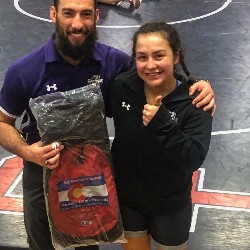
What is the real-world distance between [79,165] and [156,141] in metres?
0.42

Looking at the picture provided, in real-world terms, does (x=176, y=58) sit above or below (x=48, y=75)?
above

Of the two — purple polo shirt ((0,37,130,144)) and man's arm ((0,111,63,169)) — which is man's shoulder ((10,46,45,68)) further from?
man's arm ((0,111,63,169))

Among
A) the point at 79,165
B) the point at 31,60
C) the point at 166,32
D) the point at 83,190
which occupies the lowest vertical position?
the point at 83,190

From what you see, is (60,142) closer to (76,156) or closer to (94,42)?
(76,156)

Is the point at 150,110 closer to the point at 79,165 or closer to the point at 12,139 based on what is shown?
the point at 79,165

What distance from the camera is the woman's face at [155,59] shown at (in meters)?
2.53

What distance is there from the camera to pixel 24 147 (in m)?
2.77

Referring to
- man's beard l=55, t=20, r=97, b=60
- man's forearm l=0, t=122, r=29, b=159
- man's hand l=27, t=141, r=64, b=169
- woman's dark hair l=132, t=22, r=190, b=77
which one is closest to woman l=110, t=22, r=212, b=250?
woman's dark hair l=132, t=22, r=190, b=77

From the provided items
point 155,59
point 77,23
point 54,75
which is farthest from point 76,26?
point 155,59

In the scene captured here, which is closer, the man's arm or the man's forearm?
the man's arm

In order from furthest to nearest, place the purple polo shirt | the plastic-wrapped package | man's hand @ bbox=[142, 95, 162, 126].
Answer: the purple polo shirt → the plastic-wrapped package → man's hand @ bbox=[142, 95, 162, 126]

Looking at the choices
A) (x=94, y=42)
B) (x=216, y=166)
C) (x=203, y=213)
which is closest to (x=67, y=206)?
(x=94, y=42)

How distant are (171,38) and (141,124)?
44 centimetres

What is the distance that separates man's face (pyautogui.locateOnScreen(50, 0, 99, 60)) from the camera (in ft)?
8.79
